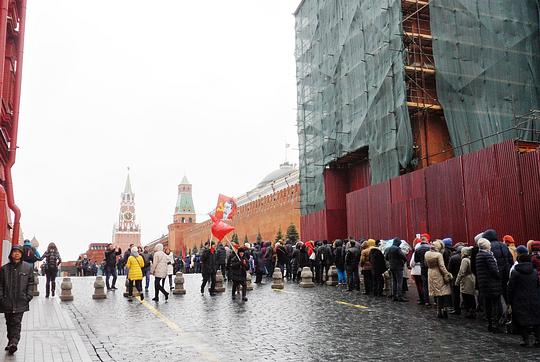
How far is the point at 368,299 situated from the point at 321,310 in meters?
2.42

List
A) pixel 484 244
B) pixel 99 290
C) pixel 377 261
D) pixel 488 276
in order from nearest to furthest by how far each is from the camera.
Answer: pixel 488 276, pixel 484 244, pixel 377 261, pixel 99 290

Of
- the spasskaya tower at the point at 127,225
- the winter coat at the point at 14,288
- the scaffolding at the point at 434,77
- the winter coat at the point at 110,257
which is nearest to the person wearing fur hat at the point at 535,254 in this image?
the winter coat at the point at 14,288

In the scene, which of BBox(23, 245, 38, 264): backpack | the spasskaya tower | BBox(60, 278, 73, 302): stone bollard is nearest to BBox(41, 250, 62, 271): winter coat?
BBox(60, 278, 73, 302): stone bollard

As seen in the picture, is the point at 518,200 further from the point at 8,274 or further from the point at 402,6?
the point at 8,274

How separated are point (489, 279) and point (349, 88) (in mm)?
20564

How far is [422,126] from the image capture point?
26.0 meters

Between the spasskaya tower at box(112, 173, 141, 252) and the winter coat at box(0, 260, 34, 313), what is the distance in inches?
6318

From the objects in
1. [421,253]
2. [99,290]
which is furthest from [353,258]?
[99,290]

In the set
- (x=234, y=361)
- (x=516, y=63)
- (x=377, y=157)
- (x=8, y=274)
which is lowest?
(x=234, y=361)

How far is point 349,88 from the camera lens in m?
28.8

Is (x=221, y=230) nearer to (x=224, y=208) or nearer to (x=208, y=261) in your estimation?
(x=208, y=261)

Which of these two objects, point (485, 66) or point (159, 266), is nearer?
point (159, 266)

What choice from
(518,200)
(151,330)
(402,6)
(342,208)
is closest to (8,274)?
(151,330)

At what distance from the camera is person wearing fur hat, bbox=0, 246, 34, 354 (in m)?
7.72
